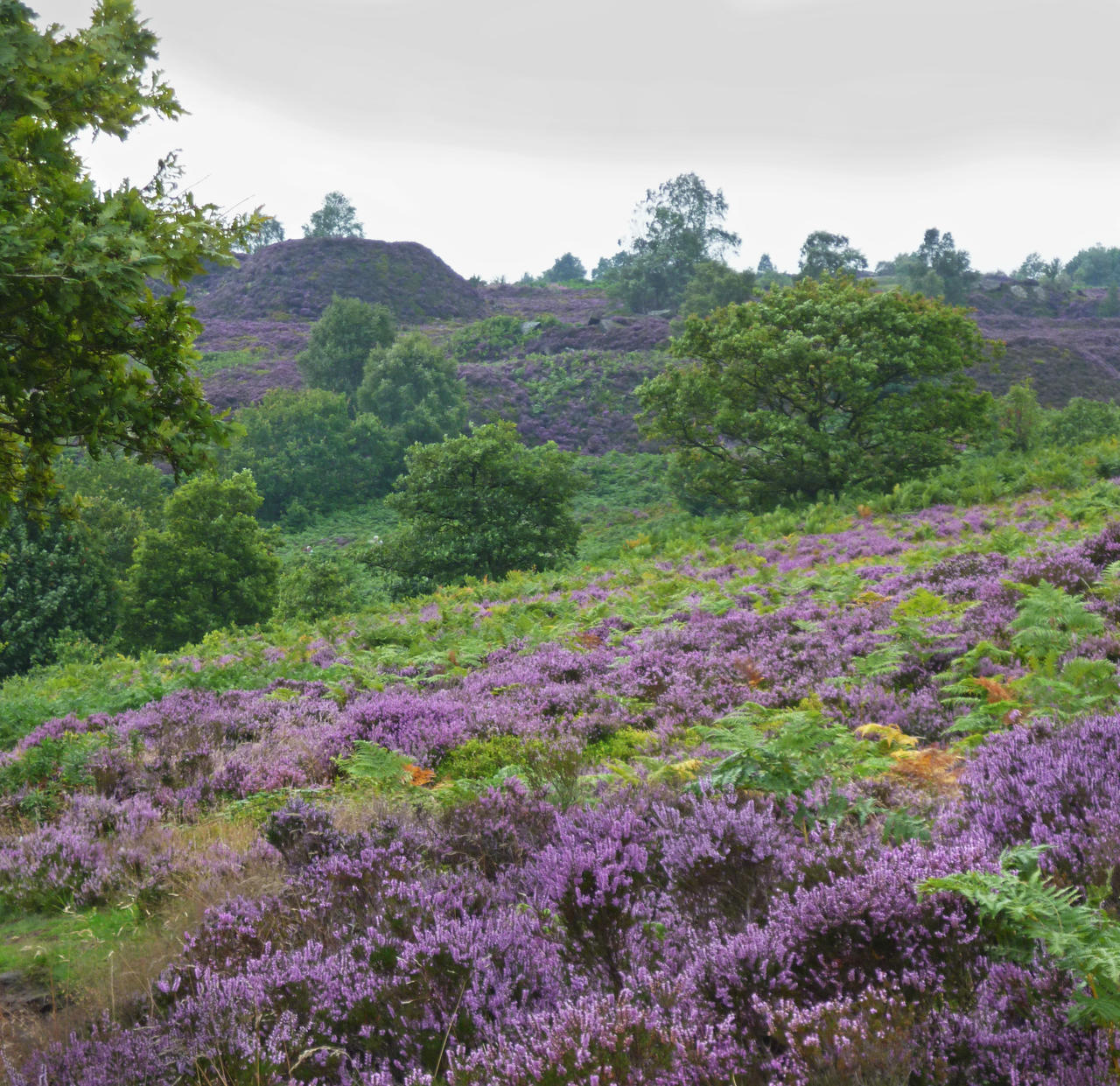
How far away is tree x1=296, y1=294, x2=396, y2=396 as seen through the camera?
52.6 m

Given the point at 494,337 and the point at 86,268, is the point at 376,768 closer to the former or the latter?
the point at 86,268

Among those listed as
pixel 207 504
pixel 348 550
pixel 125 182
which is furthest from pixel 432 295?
pixel 125 182

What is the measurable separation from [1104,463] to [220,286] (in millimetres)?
83021

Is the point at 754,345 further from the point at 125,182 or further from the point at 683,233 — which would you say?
the point at 683,233

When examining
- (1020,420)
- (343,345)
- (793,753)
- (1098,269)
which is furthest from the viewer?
(1098,269)

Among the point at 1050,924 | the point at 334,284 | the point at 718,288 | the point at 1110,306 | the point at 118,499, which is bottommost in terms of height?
the point at 118,499

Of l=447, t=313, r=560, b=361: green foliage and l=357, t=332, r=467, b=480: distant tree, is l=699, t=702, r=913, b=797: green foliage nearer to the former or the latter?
l=357, t=332, r=467, b=480: distant tree

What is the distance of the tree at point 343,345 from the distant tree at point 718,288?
2416 centimetres

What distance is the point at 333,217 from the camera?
96.8 m

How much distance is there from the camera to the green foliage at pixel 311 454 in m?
43.6

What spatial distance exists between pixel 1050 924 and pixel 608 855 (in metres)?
1.61

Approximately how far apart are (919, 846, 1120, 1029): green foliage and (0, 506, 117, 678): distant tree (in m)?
25.4

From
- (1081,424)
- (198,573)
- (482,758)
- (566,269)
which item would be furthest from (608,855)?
(566,269)

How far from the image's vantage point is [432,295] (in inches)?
3019
